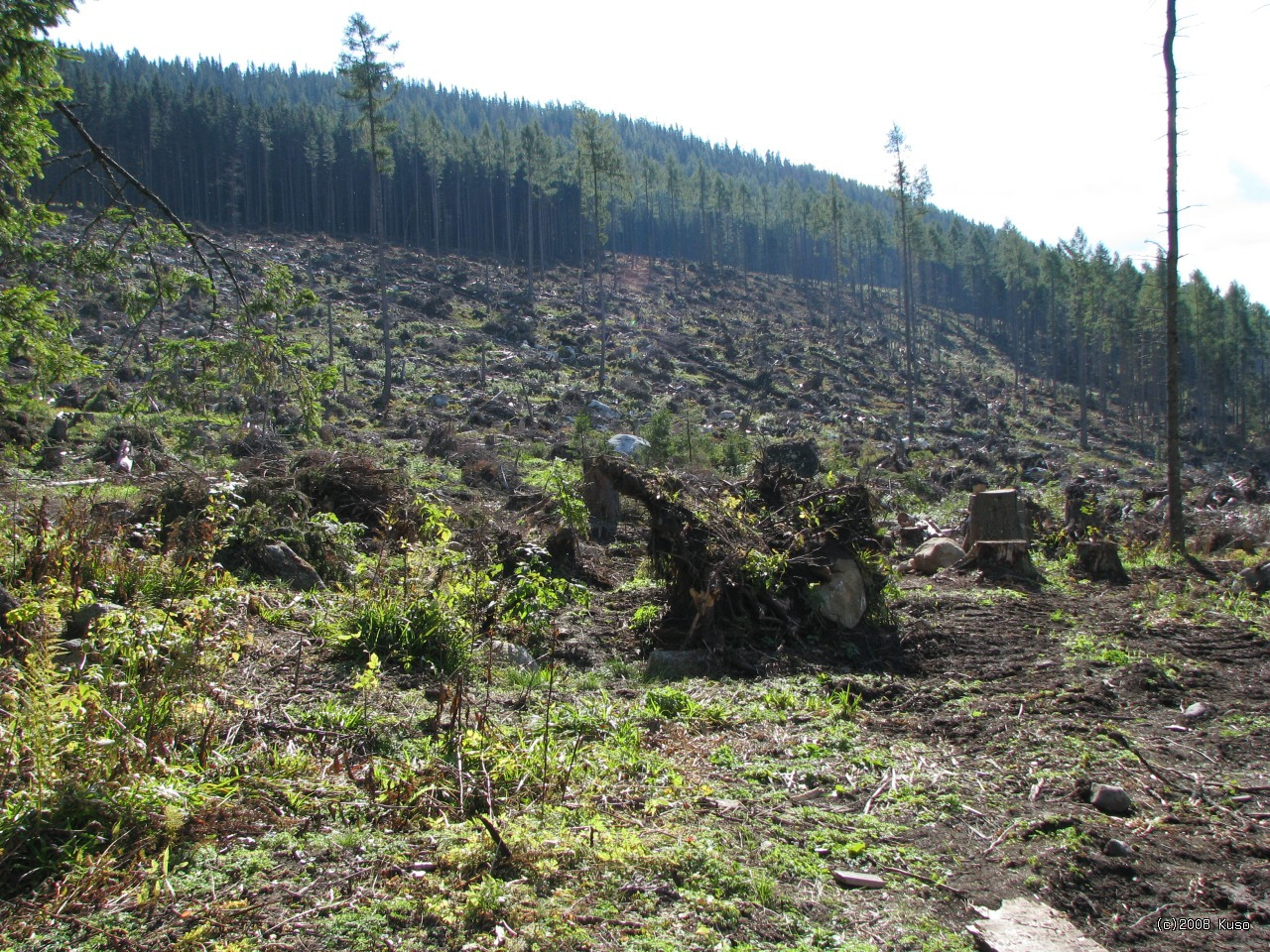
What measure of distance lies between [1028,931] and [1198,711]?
11.2 ft

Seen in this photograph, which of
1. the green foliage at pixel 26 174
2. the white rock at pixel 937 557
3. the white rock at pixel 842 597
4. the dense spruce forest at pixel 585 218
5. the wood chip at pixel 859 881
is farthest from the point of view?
the dense spruce forest at pixel 585 218

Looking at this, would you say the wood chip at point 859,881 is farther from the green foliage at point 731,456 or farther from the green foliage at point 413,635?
the green foliage at point 731,456

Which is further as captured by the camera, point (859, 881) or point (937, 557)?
point (937, 557)

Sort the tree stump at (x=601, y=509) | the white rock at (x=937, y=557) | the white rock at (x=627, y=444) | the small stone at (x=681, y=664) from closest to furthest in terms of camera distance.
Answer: the small stone at (x=681, y=664) → the white rock at (x=937, y=557) → the tree stump at (x=601, y=509) → the white rock at (x=627, y=444)

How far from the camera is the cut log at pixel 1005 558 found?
10.2 m

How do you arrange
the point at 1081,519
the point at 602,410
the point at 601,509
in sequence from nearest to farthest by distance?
the point at 601,509
the point at 1081,519
the point at 602,410

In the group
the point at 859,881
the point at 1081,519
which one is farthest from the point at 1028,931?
the point at 1081,519

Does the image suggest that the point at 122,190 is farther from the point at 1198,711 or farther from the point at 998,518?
the point at 998,518

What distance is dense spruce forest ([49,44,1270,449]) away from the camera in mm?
63406

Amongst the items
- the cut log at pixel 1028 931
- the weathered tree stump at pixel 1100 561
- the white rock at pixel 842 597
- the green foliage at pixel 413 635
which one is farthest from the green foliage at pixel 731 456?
the cut log at pixel 1028 931

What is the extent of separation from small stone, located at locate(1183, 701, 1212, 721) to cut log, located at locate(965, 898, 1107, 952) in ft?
10.1

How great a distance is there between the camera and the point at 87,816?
2.86 metres

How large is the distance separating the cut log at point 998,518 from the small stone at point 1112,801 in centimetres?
729

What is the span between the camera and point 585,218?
80.5 meters
